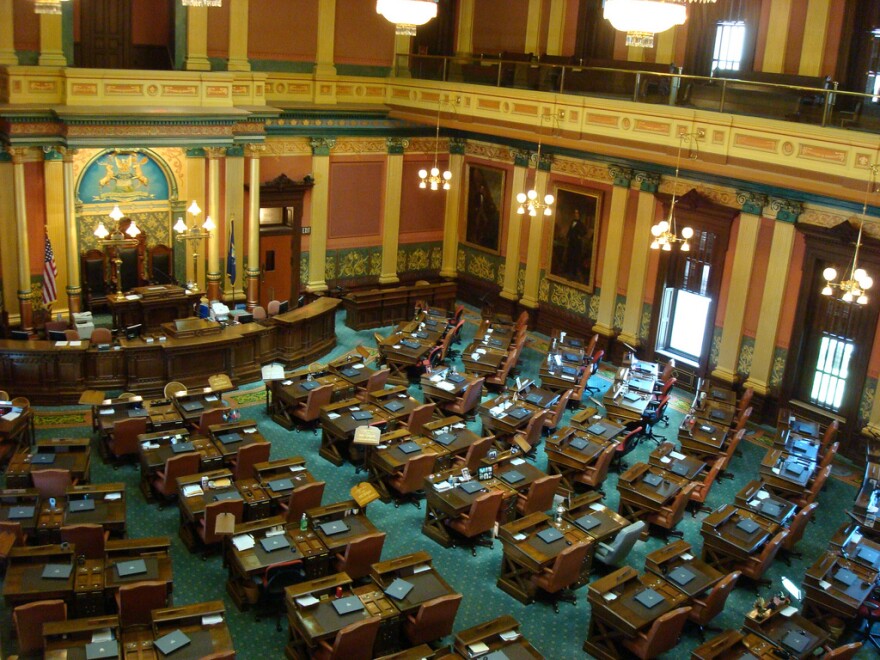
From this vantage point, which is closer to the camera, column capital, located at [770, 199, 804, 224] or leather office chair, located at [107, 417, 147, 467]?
leather office chair, located at [107, 417, 147, 467]

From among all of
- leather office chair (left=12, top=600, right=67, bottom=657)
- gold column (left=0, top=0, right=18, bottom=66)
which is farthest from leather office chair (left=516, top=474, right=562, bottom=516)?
gold column (left=0, top=0, right=18, bottom=66)

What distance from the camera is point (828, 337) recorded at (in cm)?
1582

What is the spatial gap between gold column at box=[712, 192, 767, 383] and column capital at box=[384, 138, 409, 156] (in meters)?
8.78

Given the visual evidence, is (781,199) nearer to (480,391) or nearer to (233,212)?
(480,391)

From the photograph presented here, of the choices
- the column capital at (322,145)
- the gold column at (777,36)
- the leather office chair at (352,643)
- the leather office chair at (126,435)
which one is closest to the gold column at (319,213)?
the column capital at (322,145)

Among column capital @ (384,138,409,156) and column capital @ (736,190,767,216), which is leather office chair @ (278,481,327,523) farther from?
column capital @ (384,138,409,156)

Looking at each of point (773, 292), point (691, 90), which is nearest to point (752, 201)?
point (773, 292)

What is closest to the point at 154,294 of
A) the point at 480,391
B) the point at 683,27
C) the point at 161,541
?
the point at 480,391

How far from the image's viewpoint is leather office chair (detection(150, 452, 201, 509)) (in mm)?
11984

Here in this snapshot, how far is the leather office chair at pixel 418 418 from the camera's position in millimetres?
14180

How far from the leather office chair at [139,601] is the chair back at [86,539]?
1.16m

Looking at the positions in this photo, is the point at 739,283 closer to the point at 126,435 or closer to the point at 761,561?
the point at 761,561

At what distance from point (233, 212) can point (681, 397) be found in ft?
33.3

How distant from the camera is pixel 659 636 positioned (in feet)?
31.4
